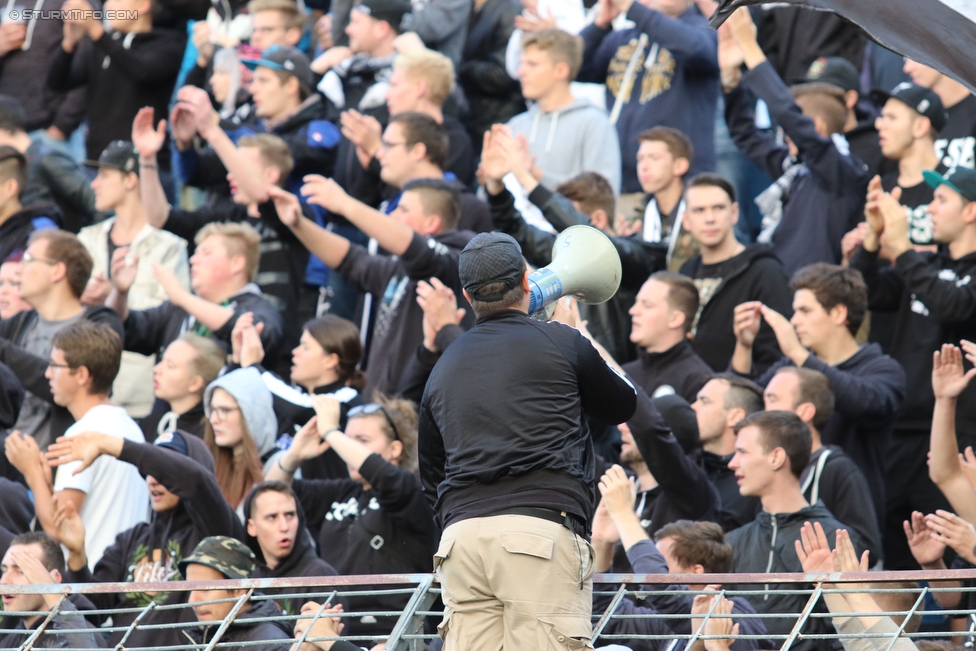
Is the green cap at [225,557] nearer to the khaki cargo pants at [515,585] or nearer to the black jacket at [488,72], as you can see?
the khaki cargo pants at [515,585]

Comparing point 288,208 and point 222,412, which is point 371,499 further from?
point 288,208

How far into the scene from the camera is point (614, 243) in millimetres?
7527

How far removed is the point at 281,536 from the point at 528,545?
2435 millimetres

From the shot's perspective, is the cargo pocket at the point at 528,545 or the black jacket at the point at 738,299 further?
the black jacket at the point at 738,299

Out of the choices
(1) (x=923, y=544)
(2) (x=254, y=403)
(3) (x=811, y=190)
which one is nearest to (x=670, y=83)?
(3) (x=811, y=190)

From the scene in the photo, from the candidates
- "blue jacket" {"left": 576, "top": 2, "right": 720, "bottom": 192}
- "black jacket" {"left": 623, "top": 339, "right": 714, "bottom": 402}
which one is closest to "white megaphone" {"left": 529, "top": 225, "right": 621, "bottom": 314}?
"black jacket" {"left": 623, "top": 339, "right": 714, "bottom": 402}

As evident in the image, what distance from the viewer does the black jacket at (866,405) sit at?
677cm

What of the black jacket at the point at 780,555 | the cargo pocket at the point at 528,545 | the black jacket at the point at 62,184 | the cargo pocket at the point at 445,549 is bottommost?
the black jacket at the point at 62,184

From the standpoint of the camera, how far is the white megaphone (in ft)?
14.3

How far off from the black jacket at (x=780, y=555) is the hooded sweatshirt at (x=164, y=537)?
7.19ft

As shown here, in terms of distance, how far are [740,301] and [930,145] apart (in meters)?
1.43

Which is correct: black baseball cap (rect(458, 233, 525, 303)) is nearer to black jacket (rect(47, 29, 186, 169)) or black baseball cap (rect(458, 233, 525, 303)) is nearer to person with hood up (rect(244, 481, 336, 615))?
person with hood up (rect(244, 481, 336, 615))

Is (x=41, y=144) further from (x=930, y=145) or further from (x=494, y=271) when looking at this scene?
(x=494, y=271)

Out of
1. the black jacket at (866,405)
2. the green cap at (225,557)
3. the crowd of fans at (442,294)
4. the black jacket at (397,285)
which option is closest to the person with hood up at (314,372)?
the crowd of fans at (442,294)
